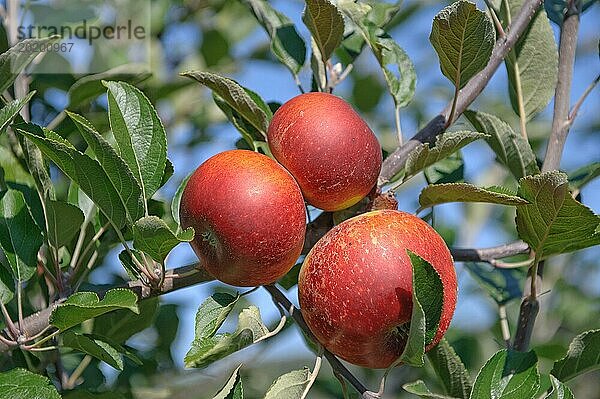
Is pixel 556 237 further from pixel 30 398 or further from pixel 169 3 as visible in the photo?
pixel 169 3

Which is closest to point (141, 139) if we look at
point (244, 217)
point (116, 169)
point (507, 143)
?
point (116, 169)

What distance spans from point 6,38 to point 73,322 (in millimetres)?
739

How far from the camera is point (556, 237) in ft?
3.32

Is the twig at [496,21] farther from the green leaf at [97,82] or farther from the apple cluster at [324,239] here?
the green leaf at [97,82]

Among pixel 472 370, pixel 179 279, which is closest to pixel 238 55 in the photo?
pixel 472 370

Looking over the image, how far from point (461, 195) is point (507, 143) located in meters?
0.27

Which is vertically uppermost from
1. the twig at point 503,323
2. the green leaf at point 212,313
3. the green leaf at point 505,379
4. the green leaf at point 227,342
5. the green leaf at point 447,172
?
the green leaf at point 227,342

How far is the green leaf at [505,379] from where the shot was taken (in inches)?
38.9

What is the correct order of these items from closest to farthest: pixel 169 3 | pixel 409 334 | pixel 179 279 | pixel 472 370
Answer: pixel 409 334
pixel 179 279
pixel 472 370
pixel 169 3

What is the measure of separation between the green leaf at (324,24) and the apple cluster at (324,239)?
0.67ft

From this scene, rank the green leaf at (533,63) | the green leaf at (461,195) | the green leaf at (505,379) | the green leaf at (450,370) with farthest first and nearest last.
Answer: the green leaf at (533,63) < the green leaf at (450,370) < the green leaf at (505,379) < the green leaf at (461,195)

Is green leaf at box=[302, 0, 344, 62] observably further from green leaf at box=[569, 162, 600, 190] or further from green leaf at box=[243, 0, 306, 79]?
green leaf at box=[569, 162, 600, 190]

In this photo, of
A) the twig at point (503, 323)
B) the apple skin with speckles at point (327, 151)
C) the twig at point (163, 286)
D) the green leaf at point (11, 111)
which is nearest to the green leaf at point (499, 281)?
the twig at point (503, 323)

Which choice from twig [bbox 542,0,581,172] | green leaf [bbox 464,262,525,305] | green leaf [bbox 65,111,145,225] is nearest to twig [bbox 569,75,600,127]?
twig [bbox 542,0,581,172]
